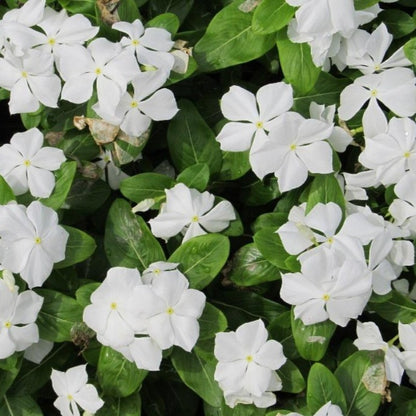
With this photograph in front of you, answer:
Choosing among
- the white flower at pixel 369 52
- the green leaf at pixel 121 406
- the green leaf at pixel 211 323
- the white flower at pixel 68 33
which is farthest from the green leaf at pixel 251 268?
the white flower at pixel 68 33

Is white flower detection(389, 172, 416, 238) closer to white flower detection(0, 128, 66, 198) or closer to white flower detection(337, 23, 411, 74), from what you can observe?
white flower detection(337, 23, 411, 74)

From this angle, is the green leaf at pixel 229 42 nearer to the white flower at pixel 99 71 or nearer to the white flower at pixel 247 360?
the white flower at pixel 99 71

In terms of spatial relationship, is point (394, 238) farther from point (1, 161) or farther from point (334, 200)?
point (1, 161)

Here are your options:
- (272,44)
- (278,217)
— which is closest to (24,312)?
(278,217)

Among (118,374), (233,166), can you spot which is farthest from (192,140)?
(118,374)

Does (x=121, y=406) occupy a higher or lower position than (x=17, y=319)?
lower

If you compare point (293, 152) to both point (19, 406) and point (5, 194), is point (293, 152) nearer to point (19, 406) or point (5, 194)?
point (5, 194)

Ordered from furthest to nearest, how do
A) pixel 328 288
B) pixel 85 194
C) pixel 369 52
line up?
1. pixel 85 194
2. pixel 369 52
3. pixel 328 288
